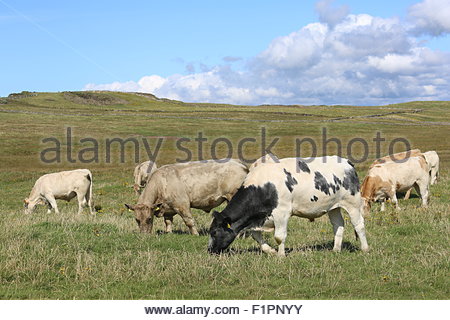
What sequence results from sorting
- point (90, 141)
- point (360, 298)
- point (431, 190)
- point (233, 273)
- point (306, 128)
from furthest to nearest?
1. point (306, 128)
2. point (90, 141)
3. point (431, 190)
4. point (233, 273)
5. point (360, 298)

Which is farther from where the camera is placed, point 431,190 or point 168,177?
point 431,190

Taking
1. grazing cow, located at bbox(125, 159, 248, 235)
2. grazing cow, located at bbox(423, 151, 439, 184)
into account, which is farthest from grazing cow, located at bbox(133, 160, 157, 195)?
grazing cow, located at bbox(423, 151, 439, 184)

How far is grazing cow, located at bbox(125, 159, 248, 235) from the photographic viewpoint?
13.7m

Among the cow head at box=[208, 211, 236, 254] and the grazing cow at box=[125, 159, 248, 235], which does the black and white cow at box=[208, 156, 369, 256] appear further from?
the grazing cow at box=[125, 159, 248, 235]

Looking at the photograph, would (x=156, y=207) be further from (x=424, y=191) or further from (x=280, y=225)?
(x=424, y=191)

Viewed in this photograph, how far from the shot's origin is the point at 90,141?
6059 centimetres

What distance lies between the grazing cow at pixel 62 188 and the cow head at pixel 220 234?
11580 millimetres

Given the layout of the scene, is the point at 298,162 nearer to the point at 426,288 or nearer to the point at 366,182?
the point at 426,288

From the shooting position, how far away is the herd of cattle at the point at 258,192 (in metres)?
10.2

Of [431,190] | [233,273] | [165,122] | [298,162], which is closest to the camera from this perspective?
[233,273]

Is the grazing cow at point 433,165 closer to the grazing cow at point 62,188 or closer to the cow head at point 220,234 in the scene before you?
the grazing cow at point 62,188

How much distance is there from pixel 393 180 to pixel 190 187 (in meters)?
9.00

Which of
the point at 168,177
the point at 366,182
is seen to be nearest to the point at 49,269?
the point at 168,177

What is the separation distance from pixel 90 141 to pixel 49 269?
53717mm
